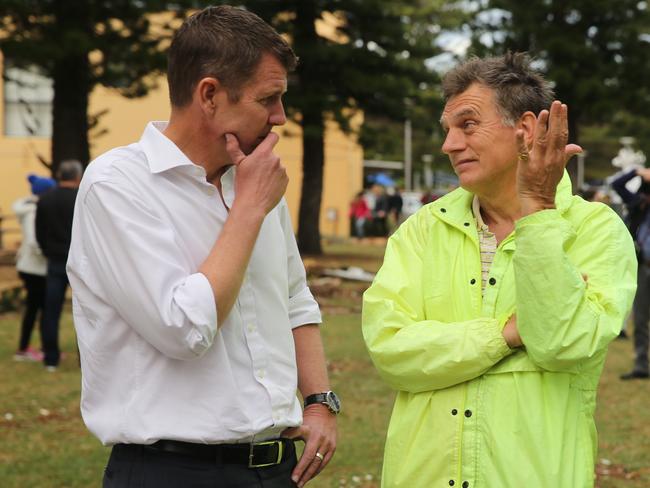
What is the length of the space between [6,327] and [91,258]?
41.6 feet

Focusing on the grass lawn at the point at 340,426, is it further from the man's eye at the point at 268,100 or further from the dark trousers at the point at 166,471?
the man's eye at the point at 268,100

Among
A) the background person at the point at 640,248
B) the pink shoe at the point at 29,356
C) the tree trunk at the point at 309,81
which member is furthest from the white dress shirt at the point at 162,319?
the tree trunk at the point at 309,81

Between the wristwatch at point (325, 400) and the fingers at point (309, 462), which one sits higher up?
the wristwatch at point (325, 400)

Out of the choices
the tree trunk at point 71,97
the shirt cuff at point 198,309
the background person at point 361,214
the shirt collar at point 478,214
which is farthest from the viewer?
the background person at point 361,214

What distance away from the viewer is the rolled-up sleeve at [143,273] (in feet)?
8.49

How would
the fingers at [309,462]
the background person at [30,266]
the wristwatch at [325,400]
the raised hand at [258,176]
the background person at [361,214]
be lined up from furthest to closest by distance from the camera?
the background person at [361,214], the background person at [30,266], the wristwatch at [325,400], the fingers at [309,462], the raised hand at [258,176]

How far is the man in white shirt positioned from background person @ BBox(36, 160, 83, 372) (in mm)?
7787

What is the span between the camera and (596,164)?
71.9 metres

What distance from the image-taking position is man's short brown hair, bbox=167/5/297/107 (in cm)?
279

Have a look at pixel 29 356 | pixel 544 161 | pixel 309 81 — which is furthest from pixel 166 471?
pixel 309 81

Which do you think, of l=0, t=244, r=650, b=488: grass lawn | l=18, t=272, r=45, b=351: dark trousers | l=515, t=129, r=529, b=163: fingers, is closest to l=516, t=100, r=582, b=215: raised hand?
l=515, t=129, r=529, b=163: fingers

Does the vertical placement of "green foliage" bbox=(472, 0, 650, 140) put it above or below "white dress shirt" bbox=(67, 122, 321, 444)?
above

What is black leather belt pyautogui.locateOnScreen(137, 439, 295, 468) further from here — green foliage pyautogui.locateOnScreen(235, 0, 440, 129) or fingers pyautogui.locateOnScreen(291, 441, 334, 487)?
green foliage pyautogui.locateOnScreen(235, 0, 440, 129)

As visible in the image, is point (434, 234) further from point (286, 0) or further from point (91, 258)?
point (286, 0)
